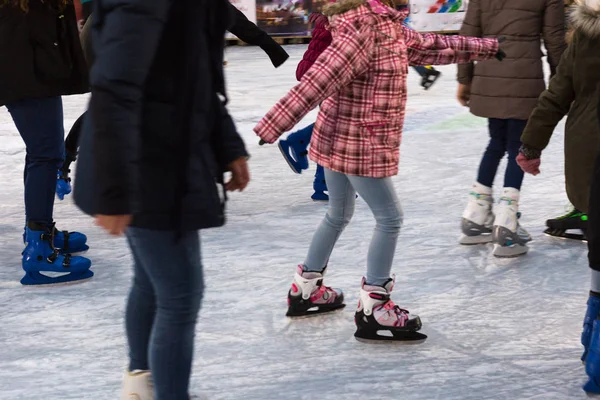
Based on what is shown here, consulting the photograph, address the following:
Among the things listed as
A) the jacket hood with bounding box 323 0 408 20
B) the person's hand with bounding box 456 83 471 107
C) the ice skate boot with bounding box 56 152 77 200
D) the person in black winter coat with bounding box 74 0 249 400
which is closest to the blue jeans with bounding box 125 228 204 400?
the person in black winter coat with bounding box 74 0 249 400

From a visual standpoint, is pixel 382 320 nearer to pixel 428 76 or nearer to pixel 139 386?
pixel 139 386

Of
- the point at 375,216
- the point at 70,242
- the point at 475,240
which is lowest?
the point at 70,242

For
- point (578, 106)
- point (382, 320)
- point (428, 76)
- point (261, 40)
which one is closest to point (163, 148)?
point (382, 320)

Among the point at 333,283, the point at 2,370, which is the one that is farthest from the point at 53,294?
the point at 333,283

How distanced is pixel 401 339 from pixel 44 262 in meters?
1.54

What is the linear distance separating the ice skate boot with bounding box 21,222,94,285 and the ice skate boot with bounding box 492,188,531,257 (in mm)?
1765

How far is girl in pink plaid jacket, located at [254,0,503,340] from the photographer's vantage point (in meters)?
2.89

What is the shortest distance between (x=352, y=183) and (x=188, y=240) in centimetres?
113

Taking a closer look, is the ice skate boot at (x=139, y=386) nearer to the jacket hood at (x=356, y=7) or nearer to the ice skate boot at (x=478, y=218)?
the jacket hood at (x=356, y=7)

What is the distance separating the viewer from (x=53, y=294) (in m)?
3.69

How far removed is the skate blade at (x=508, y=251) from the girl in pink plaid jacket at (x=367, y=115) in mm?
1007

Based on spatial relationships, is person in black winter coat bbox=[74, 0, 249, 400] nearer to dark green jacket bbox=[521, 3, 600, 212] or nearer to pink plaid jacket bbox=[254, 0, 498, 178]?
pink plaid jacket bbox=[254, 0, 498, 178]

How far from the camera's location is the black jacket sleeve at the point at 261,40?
347 centimetres

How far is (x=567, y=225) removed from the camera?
433 cm
